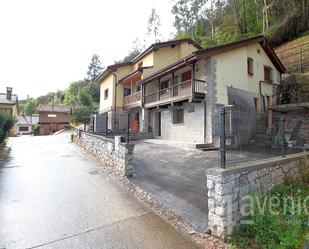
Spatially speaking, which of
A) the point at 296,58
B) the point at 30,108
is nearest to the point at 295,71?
the point at 296,58

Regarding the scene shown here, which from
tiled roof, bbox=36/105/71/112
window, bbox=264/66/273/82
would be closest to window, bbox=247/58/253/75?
window, bbox=264/66/273/82

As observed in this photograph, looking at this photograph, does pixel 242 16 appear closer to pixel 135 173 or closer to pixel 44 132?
pixel 135 173

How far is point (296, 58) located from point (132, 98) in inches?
604

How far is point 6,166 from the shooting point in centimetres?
994

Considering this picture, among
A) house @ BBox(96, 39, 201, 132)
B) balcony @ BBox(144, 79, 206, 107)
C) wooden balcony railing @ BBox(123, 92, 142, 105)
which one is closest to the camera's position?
balcony @ BBox(144, 79, 206, 107)

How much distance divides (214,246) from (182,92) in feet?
40.1

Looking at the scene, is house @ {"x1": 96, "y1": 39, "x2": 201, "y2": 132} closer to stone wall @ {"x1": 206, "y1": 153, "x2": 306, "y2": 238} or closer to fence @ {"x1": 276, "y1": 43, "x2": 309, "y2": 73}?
fence @ {"x1": 276, "y1": 43, "x2": 309, "y2": 73}

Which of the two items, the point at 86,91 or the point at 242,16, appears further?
the point at 86,91

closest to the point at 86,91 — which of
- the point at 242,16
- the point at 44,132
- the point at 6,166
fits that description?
the point at 44,132

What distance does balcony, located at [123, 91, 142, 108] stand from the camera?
2022cm

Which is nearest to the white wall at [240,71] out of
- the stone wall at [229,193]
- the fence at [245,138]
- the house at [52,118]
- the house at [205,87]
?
the house at [205,87]

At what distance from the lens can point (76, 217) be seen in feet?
15.7

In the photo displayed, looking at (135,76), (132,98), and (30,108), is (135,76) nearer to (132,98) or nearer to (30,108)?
(132,98)

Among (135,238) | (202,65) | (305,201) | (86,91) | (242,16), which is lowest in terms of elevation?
(135,238)
